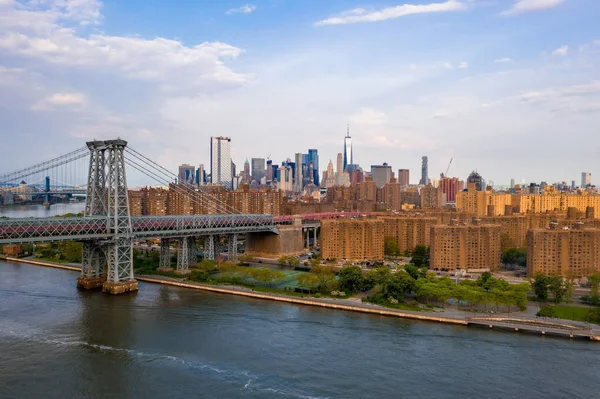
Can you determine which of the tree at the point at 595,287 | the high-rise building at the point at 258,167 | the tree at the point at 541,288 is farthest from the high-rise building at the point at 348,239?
the high-rise building at the point at 258,167

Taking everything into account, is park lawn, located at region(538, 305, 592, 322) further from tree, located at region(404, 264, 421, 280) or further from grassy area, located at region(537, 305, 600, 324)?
tree, located at region(404, 264, 421, 280)

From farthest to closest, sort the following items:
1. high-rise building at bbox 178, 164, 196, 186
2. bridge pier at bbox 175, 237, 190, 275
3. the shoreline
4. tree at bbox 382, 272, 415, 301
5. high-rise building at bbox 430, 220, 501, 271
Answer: high-rise building at bbox 178, 164, 196, 186 < high-rise building at bbox 430, 220, 501, 271 < bridge pier at bbox 175, 237, 190, 275 < tree at bbox 382, 272, 415, 301 < the shoreline

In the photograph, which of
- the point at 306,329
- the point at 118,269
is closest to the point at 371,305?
the point at 306,329

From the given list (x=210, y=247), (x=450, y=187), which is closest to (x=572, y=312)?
(x=210, y=247)

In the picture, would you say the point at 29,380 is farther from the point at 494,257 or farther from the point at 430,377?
the point at 494,257

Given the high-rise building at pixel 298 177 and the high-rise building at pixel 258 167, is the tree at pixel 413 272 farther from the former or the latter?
the high-rise building at pixel 258 167

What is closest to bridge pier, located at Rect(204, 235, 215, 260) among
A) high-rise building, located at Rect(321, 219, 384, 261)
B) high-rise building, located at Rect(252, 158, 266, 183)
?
high-rise building, located at Rect(321, 219, 384, 261)
